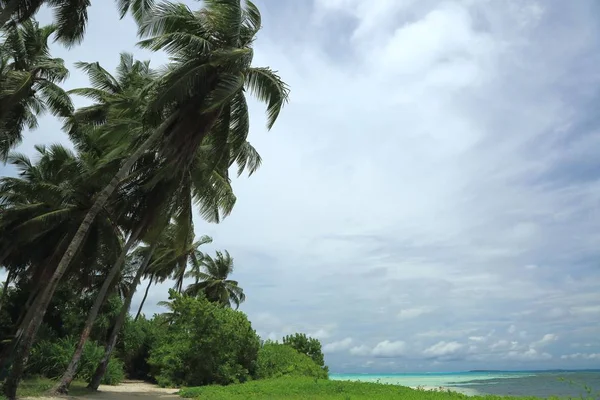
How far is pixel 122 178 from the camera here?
14.0m

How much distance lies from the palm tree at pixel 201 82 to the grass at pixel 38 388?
6159 mm

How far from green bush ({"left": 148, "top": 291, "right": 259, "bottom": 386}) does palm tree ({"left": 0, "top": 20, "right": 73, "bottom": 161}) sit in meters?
10.6

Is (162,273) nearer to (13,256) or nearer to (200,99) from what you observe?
(13,256)

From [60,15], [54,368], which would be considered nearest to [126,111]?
[60,15]

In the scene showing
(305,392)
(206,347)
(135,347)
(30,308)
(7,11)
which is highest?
(7,11)

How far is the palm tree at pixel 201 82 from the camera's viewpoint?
1384 centimetres

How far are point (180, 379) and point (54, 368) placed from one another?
19.7 feet

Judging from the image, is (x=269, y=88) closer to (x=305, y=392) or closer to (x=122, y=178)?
(x=122, y=178)

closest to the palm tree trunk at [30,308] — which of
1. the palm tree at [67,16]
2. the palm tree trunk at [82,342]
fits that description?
the palm tree trunk at [82,342]

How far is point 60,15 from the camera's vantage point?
43.8 ft

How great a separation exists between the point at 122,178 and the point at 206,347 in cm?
1199

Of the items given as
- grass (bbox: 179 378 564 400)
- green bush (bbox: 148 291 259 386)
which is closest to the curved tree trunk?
grass (bbox: 179 378 564 400)

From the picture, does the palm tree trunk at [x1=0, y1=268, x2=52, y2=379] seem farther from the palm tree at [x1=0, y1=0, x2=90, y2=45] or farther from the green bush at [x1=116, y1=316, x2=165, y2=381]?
the palm tree at [x1=0, y1=0, x2=90, y2=45]

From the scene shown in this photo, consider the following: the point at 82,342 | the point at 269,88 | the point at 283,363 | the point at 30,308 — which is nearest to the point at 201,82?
the point at 269,88
